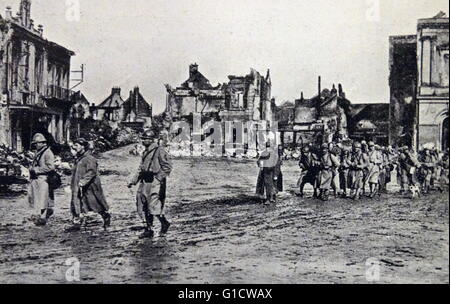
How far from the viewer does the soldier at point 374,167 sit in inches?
235

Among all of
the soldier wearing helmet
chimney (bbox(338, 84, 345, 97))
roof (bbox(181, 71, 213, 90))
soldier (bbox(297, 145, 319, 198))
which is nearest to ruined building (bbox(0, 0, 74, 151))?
roof (bbox(181, 71, 213, 90))

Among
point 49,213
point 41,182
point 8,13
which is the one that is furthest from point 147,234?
point 8,13

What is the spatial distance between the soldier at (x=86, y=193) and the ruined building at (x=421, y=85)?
3.35 metres

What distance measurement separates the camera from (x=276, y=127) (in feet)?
19.9

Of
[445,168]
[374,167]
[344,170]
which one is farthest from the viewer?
[344,170]

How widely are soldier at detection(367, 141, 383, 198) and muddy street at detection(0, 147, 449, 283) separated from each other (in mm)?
190

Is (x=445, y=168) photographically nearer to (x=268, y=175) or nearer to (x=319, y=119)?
(x=319, y=119)

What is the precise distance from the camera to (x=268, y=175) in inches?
234

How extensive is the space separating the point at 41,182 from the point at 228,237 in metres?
2.27

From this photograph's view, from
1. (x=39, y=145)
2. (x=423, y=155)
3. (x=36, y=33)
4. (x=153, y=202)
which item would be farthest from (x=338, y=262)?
(x=36, y=33)

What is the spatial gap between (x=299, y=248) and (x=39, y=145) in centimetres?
318

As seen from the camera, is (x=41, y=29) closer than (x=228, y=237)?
No

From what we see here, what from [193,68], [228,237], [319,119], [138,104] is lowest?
[228,237]

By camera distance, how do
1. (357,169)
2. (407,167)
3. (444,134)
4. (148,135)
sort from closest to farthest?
(444,134)
(148,135)
(407,167)
(357,169)
